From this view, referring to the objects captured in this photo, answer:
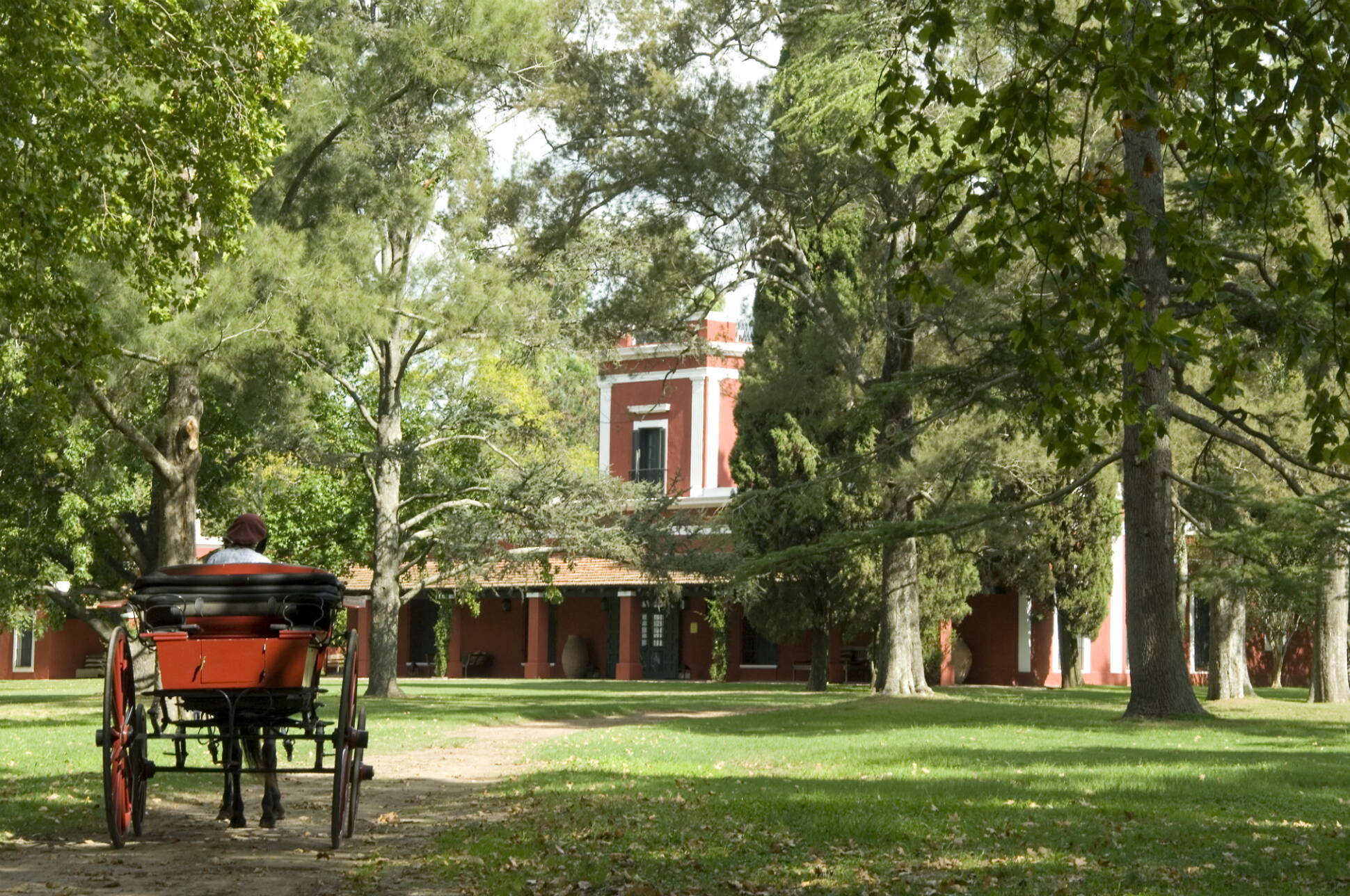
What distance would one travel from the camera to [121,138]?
13.1 meters

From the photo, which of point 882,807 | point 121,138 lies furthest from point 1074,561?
point 121,138

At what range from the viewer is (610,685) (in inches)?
1565

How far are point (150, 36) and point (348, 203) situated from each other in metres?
9.61

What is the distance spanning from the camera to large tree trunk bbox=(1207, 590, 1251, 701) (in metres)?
30.1

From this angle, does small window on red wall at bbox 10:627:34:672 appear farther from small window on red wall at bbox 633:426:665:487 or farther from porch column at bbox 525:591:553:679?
small window on red wall at bbox 633:426:665:487

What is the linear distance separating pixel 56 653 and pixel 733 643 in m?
21.5

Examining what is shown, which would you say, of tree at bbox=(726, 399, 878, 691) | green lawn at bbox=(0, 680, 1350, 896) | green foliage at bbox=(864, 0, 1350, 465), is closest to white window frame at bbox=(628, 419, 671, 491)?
tree at bbox=(726, 399, 878, 691)

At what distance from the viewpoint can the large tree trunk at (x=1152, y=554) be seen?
20312 millimetres

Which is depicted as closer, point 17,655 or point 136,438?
point 136,438

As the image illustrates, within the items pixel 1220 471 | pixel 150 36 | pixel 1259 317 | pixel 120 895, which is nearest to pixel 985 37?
pixel 1259 317

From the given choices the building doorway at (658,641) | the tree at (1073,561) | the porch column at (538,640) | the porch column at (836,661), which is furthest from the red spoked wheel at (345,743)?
the porch column at (538,640)

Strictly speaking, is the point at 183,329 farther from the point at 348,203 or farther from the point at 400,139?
the point at 400,139

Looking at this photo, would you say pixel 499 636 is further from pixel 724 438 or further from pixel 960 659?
pixel 960 659

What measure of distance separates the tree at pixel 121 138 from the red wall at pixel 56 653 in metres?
39.2
